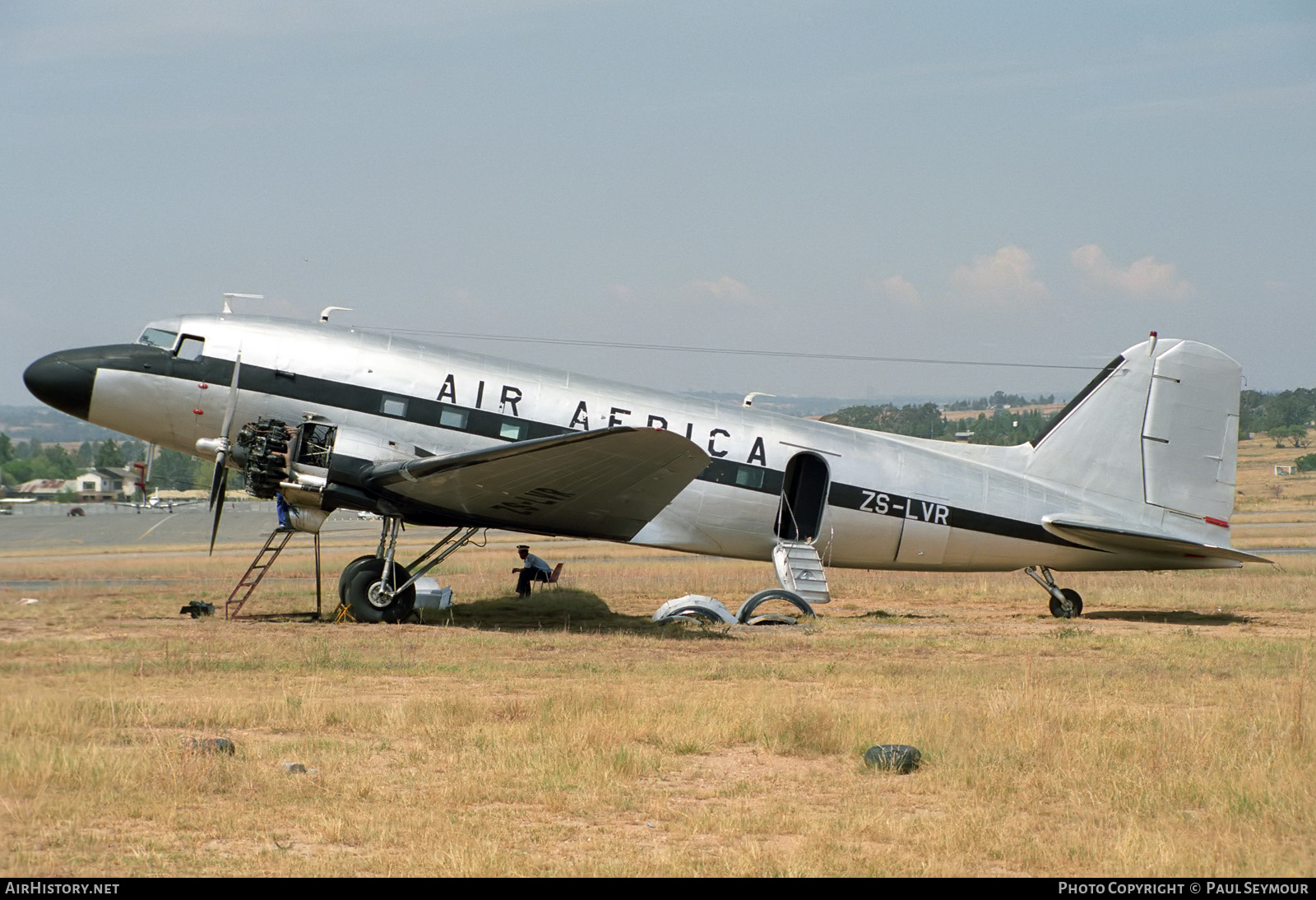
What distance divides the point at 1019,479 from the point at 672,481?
8.35 m

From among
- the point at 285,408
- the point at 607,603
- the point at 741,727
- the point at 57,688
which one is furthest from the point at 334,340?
the point at 741,727

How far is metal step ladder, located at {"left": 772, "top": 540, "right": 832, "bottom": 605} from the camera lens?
21.4 m

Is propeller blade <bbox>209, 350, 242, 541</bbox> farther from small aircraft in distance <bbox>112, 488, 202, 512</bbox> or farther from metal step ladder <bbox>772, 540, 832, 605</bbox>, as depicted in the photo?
small aircraft in distance <bbox>112, 488, 202, 512</bbox>

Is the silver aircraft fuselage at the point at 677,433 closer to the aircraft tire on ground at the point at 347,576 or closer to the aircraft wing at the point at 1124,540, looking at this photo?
the aircraft wing at the point at 1124,540

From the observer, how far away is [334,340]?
65.7 feet

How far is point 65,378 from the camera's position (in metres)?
19.5

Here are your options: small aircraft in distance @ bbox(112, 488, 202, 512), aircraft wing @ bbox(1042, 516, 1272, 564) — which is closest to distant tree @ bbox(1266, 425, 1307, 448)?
small aircraft in distance @ bbox(112, 488, 202, 512)

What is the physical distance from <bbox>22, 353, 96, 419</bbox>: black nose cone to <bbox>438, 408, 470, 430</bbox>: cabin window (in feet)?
19.4

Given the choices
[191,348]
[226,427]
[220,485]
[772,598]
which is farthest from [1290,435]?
[191,348]

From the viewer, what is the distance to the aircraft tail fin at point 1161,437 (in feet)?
76.8

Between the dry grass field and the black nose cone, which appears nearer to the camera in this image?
the dry grass field

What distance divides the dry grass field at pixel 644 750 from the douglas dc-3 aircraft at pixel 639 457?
229cm

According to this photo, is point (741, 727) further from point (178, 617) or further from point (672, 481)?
point (178, 617)
